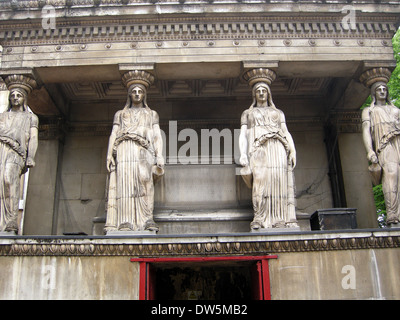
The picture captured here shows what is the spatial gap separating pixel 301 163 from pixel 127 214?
22.5ft

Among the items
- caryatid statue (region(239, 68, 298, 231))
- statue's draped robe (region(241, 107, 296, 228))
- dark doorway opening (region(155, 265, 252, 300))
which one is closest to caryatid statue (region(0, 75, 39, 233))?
dark doorway opening (region(155, 265, 252, 300))

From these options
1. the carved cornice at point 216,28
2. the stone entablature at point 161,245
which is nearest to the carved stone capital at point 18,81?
the carved cornice at point 216,28

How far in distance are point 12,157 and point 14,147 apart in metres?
0.25

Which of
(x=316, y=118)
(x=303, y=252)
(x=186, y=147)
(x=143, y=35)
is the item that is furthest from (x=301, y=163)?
(x=143, y=35)

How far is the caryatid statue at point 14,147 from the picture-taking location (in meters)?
10.9

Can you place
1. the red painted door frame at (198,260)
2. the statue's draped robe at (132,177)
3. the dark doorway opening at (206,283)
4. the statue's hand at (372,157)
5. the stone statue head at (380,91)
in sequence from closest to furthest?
the red painted door frame at (198,260), the statue's draped robe at (132,177), the statue's hand at (372,157), the dark doorway opening at (206,283), the stone statue head at (380,91)

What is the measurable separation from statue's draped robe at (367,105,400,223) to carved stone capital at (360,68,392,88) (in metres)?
0.85

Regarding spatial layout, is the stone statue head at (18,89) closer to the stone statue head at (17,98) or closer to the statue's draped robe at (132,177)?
the stone statue head at (17,98)

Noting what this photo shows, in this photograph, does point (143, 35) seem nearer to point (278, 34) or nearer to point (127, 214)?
point (278, 34)

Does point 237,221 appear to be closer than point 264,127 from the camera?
No

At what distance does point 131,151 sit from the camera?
11.3 m

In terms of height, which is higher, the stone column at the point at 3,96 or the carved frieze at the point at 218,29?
the stone column at the point at 3,96

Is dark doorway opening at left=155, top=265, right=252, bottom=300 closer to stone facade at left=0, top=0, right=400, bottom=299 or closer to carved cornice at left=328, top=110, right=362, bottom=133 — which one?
stone facade at left=0, top=0, right=400, bottom=299
